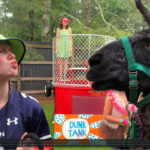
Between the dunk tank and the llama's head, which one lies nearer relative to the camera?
the llama's head

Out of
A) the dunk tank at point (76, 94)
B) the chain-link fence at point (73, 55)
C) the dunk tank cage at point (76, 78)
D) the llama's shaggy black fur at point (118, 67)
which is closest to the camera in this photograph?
the llama's shaggy black fur at point (118, 67)

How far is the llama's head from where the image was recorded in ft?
4.77

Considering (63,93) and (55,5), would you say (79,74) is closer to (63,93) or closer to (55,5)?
(63,93)

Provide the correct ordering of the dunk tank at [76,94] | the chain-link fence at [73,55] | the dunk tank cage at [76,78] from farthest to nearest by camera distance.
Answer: the chain-link fence at [73,55]
the dunk tank cage at [76,78]
the dunk tank at [76,94]

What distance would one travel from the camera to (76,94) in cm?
423

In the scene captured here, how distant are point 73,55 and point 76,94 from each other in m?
0.97

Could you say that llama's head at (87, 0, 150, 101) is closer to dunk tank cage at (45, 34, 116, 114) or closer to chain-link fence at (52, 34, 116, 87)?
dunk tank cage at (45, 34, 116, 114)

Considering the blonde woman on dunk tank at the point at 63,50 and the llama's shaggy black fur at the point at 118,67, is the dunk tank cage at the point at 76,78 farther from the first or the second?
the llama's shaggy black fur at the point at 118,67

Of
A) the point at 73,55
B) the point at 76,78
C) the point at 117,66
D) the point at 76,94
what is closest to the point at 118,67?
the point at 117,66

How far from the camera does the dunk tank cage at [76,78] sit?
165 inches

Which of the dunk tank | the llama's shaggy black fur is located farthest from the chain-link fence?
the llama's shaggy black fur

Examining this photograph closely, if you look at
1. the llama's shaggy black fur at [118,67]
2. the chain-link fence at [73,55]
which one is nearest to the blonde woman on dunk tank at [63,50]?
the chain-link fence at [73,55]

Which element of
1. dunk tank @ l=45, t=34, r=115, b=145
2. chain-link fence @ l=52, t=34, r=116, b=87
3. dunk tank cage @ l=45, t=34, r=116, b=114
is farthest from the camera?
chain-link fence @ l=52, t=34, r=116, b=87

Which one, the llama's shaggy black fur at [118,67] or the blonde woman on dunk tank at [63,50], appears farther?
the blonde woman on dunk tank at [63,50]
